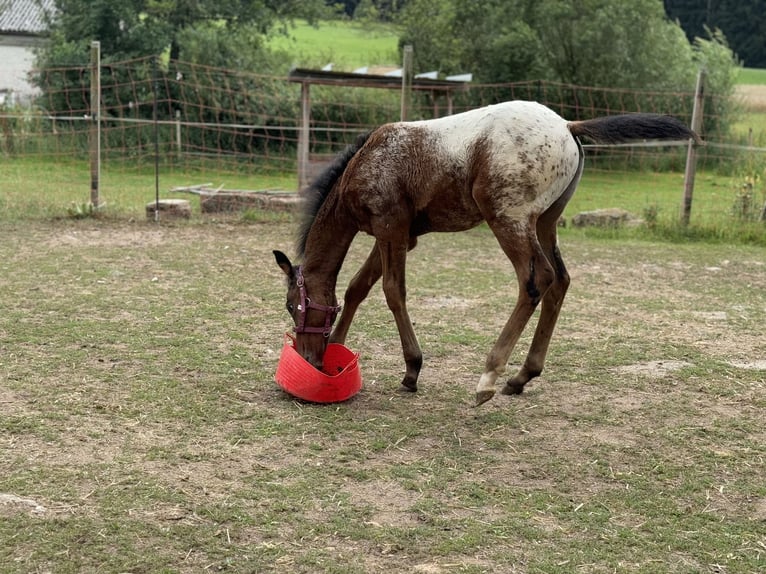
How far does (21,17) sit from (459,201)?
2870 centimetres

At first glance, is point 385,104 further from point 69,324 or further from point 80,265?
point 69,324

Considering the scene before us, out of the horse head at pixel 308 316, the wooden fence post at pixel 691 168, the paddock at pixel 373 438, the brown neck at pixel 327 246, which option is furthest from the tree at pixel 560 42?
the horse head at pixel 308 316

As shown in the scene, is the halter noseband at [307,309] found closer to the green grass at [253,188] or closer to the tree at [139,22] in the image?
the green grass at [253,188]

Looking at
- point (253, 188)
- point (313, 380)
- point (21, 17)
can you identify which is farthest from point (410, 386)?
point (21, 17)

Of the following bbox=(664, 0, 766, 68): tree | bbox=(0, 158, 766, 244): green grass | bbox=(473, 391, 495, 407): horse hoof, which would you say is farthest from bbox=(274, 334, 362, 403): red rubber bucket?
bbox=(664, 0, 766, 68): tree

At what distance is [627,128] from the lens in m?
4.63

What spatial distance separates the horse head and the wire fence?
10.8 metres

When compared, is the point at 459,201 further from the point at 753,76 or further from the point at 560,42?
the point at 753,76

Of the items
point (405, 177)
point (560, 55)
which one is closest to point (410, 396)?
point (405, 177)

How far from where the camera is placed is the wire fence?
1616 cm

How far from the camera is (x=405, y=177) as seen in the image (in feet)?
15.5

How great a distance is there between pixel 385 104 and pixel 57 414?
50.6ft

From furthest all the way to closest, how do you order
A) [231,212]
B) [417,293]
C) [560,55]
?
[560,55] < [231,212] < [417,293]

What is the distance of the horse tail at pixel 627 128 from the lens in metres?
4.58
